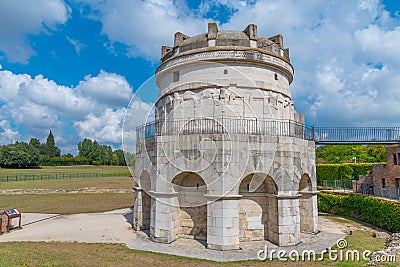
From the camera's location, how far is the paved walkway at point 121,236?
13.6m

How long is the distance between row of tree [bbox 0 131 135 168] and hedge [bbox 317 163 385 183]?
153ft

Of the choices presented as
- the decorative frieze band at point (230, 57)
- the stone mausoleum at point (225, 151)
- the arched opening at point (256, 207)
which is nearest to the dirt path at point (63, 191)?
the stone mausoleum at point (225, 151)

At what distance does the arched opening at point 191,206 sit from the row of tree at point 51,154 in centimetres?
5507

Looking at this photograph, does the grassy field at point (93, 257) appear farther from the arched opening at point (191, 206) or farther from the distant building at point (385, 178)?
the distant building at point (385, 178)

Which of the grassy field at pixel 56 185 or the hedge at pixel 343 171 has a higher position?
the hedge at pixel 343 171

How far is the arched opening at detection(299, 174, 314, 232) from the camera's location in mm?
17422

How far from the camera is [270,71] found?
744 inches

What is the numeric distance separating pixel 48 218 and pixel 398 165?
2994 centimetres

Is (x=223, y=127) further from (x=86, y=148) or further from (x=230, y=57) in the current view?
(x=86, y=148)

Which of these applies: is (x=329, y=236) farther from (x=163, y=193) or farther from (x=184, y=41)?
(x=184, y=41)

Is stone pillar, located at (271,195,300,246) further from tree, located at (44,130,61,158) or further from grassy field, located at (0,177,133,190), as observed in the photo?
tree, located at (44,130,61,158)

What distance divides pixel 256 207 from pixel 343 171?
1022 inches

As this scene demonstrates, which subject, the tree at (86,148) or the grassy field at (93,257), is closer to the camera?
the grassy field at (93,257)

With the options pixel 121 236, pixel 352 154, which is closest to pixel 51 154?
pixel 352 154
